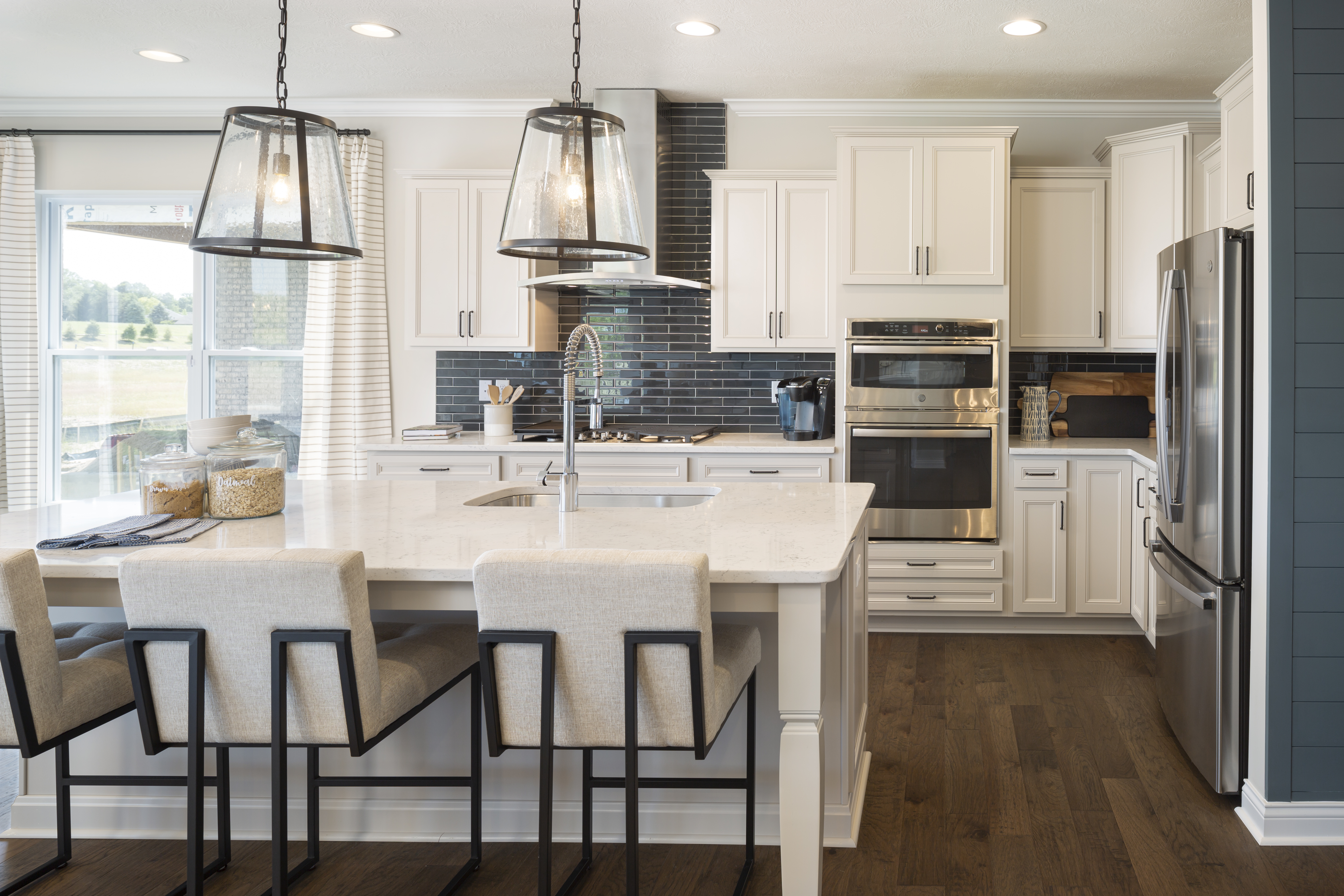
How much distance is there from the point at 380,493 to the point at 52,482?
344 cm

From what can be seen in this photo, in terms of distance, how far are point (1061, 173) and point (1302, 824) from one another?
3.17m

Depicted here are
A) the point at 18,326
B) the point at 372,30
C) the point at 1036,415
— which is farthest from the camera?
the point at 18,326

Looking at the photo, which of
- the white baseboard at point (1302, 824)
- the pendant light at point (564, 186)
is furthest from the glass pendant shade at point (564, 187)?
the white baseboard at point (1302, 824)

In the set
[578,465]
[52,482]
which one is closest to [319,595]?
[578,465]

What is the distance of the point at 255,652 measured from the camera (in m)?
1.80

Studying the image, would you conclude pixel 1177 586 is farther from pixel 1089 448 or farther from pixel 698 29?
pixel 698 29

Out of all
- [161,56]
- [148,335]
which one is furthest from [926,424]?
[148,335]

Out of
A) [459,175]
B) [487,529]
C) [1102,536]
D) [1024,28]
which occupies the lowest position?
[1102,536]

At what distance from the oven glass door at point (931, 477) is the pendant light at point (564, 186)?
8.60 ft

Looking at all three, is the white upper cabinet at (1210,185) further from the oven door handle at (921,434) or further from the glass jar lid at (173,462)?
the glass jar lid at (173,462)

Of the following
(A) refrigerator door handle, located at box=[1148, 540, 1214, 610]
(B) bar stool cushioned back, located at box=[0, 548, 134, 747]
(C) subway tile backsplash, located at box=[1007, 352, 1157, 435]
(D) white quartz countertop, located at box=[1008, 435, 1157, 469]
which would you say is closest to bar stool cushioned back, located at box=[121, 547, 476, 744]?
(B) bar stool cushioned back, located at box=[0, 548, 134, 747]

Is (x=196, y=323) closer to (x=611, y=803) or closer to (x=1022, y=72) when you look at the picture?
(x=611, y=803)

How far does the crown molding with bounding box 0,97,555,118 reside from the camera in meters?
5.11

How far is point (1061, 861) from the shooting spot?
2.43 metres
